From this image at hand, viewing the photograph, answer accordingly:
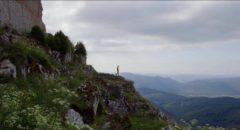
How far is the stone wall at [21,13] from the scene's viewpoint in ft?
149

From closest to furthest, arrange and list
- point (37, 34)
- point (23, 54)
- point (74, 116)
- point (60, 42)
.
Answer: point (74, 116) < point (23, 54) < point (37, 34) < point (60, 42)

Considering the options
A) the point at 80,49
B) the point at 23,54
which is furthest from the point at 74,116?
the point at 80,49

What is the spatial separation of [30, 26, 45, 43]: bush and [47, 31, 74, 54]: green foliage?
3.18 feet

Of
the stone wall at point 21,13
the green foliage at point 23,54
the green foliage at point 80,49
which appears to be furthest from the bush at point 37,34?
the green foliage at point 80,49

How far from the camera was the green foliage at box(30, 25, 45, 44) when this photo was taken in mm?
47625

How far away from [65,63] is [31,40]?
4.78m

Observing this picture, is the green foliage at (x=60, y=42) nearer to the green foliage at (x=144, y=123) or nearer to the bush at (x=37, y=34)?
the bush at (x=37, y=34)

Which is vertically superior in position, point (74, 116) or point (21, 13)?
point (21, 13)

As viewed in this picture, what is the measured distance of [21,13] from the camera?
50125 mm

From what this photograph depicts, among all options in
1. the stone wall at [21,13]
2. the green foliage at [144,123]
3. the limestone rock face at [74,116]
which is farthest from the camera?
the stone wall at [21,13]

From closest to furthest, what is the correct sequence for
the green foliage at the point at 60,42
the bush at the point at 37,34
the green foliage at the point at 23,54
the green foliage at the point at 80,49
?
the green foliage at the point at 23,54 < the bush at the point at 37,34 < the green foliage at the point at 60,42 < the green foliage at the point at 80,49

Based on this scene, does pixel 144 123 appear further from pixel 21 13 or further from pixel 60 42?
pixel 21 13

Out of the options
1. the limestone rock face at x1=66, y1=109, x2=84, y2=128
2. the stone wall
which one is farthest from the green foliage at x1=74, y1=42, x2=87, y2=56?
the limestone rock face at x1=66, y1=109, x2=84, y2=128

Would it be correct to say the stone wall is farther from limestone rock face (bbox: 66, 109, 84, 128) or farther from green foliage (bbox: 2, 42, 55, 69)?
limestone rock face (bbox: 66, 109, 84, 128)
